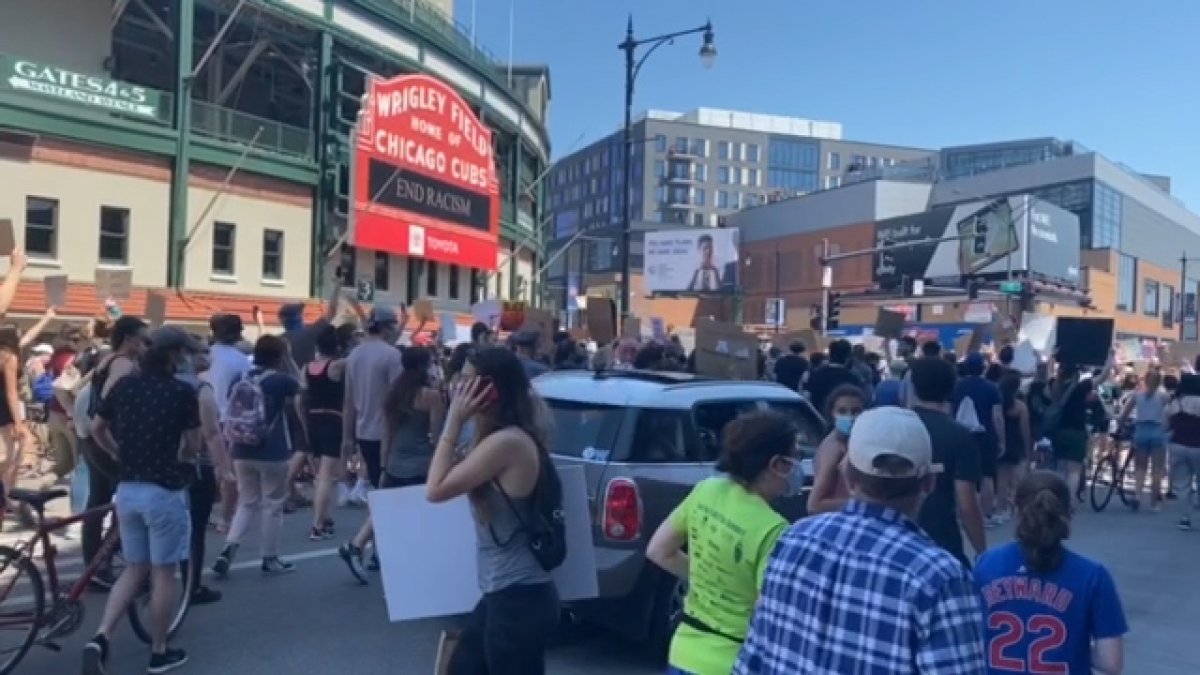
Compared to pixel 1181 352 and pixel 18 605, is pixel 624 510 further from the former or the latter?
pixel 1181 352

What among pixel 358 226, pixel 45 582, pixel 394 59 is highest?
pixel 394 59

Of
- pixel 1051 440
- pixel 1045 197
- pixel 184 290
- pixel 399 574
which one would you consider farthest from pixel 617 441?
pixel 1045 197

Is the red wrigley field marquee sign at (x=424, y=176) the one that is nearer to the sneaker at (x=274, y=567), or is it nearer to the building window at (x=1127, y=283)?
the sneaker at (x=274, y=567)

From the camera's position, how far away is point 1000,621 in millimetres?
3611

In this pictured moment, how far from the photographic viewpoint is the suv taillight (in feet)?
21.0

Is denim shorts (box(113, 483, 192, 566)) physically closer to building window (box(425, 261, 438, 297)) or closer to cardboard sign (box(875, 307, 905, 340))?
cardboard sign (box(875, 307, 905, 340))

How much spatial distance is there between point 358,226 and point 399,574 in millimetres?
27137

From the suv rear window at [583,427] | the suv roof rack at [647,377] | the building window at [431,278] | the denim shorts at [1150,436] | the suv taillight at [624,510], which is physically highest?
the building window at [431,278]

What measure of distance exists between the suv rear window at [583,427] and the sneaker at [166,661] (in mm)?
2424

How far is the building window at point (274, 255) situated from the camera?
98.7 ft

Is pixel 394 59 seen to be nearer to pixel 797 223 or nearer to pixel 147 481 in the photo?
pixel 147 481

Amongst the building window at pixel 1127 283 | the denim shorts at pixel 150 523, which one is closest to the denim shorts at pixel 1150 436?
the denim shorts at pixel 150 523

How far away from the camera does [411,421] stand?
818cm

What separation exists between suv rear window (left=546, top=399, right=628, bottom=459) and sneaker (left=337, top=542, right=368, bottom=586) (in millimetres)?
2684
